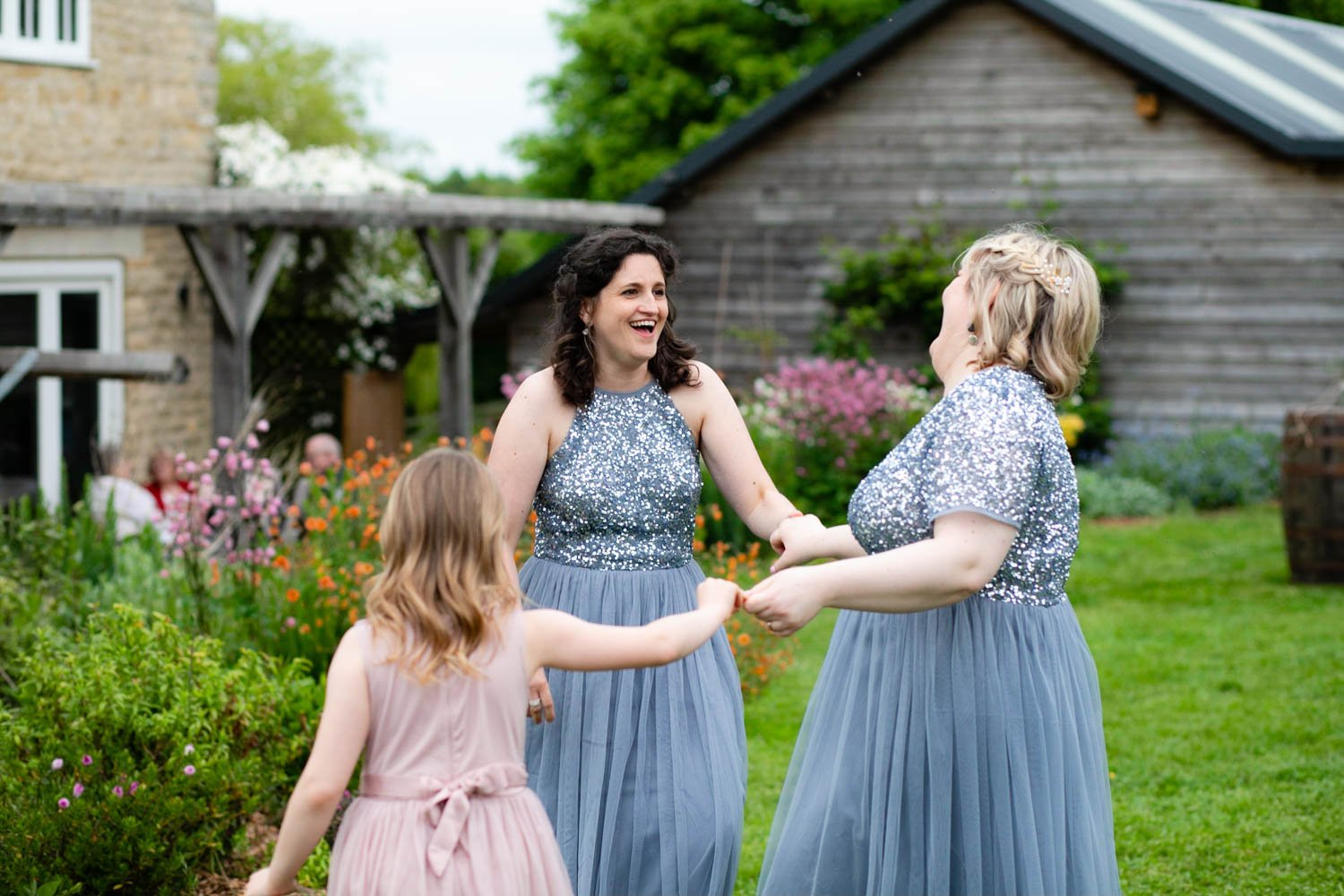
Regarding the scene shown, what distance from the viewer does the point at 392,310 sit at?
17141 millimetres

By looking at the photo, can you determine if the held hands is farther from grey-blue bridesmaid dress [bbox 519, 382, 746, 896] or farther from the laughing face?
the laughing face

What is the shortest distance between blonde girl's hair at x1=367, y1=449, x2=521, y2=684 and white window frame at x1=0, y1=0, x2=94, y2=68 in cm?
1042

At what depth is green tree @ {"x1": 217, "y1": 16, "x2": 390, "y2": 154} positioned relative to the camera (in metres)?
Result: 26.4

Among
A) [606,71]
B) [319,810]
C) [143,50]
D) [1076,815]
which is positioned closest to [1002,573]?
[1076,815]

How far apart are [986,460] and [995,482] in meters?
0.05

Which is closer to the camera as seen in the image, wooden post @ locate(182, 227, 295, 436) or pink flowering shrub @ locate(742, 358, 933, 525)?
wooden post @ locate(182, 227, 295, 436)

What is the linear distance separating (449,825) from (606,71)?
95.6 ft

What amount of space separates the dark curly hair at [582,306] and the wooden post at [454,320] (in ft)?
30.7

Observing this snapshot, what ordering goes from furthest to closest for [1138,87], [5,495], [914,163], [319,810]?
1. [914,163]
2. [1138,87]
3. [5,495]
4. [319,810]

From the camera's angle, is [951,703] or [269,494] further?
[269,494]

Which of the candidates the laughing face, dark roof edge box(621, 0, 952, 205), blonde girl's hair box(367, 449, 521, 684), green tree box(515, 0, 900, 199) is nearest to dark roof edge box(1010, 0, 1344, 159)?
dark roof edge box(621, 0, 952, 205)

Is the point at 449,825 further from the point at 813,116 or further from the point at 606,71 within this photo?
the point at 606,71

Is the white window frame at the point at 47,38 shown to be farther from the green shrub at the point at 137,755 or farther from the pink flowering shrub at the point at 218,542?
Answer: the green shrub at the point at 137,755

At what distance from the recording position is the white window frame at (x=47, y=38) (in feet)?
38.0
